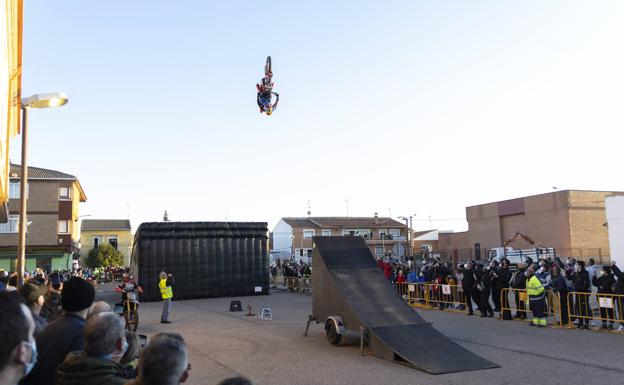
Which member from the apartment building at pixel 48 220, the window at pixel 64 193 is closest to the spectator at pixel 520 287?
the apartment building at pixel 48 220

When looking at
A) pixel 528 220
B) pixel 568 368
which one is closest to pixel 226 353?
pixel 568 368

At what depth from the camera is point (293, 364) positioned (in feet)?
32.7

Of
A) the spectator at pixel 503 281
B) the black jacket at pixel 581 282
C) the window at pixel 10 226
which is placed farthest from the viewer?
the window at pixel 10 226

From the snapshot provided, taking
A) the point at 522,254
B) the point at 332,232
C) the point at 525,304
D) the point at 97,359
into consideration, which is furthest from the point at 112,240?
the point at 97,359

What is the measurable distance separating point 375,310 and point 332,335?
3.82ft

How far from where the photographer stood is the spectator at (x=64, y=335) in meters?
3.42

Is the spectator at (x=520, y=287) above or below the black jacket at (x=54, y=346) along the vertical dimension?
below

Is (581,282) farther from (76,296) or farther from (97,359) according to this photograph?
(97,359)

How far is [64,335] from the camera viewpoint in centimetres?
358

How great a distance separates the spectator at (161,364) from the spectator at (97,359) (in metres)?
0.41

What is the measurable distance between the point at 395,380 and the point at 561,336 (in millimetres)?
6349

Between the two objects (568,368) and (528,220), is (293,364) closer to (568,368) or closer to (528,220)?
(568,368)

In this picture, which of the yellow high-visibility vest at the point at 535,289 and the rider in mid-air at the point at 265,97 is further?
the rider in mid-air at the point at 265,97

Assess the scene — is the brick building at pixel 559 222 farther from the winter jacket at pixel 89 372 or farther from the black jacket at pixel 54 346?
the winter jacket at pixel 89 372
